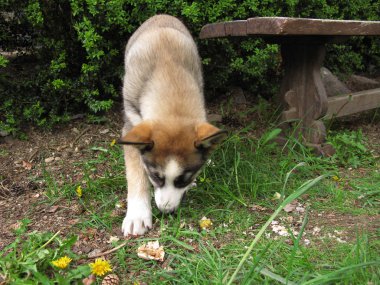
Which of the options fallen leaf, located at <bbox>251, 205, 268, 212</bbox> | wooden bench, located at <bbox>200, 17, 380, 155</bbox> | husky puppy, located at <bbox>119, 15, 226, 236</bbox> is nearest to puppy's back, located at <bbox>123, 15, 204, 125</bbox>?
husky puppy, located at <bbox>119, 15, 226, 236</bbox>

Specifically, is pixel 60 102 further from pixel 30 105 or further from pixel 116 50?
pixel 116 50

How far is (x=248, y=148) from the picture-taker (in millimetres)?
3822

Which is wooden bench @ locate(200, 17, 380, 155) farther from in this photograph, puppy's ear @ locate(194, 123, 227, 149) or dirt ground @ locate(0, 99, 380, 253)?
puppy's ear @ locate(194, 123, 227, 149)

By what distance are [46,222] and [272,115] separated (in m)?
2.63

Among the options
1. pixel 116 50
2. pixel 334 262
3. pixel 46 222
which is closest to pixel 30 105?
pixel 116 50

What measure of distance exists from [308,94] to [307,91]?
0.10 ft

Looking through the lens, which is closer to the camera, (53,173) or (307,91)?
(53,173)

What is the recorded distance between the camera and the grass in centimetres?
208

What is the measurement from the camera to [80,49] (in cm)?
437

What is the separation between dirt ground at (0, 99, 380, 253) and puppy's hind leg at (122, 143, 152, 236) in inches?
3.5

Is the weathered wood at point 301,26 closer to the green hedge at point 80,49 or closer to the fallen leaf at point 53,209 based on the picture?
the green hedge at point 80,49

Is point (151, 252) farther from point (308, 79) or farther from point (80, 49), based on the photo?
point (80, 49)

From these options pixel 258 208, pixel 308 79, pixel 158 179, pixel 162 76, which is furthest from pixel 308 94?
pixel 158 179

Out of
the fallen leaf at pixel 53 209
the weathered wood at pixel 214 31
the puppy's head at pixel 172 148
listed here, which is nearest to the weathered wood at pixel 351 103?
the weathered wood at pixel 214 31
